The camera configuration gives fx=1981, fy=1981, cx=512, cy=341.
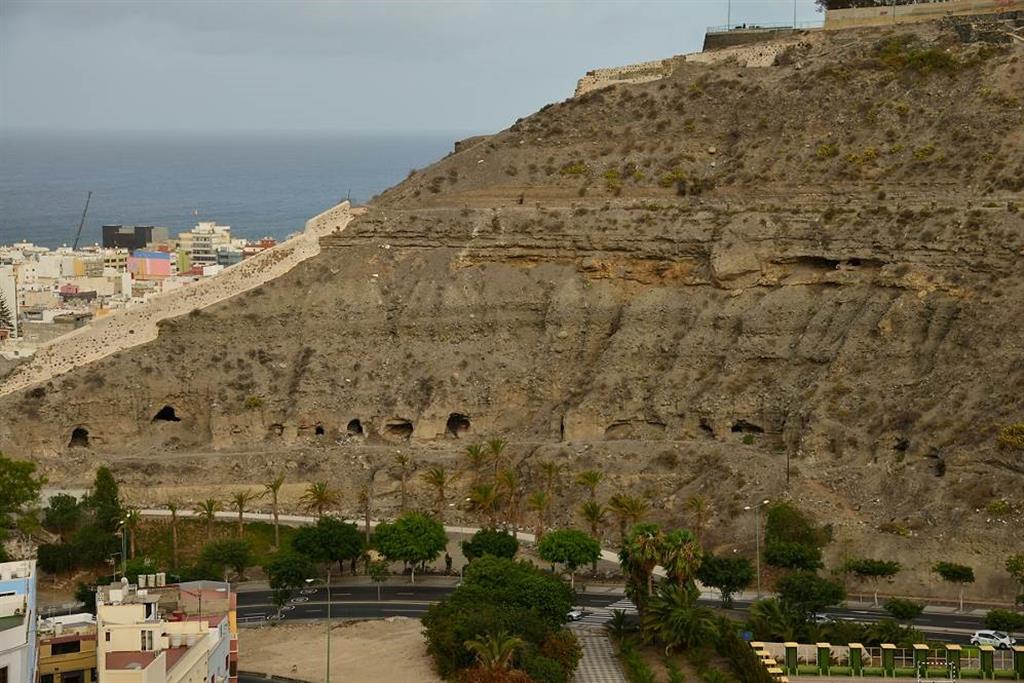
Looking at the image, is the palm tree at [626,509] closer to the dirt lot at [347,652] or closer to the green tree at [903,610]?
the dirt lot at [347,652]

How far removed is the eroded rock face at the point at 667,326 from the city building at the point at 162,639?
2670cm

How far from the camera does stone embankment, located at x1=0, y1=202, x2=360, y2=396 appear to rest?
9656 centimetres

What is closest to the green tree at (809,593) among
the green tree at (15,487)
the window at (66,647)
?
the window at (66,647)

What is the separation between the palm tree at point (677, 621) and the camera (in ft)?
226

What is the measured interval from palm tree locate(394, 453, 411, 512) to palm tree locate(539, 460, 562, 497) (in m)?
6.37

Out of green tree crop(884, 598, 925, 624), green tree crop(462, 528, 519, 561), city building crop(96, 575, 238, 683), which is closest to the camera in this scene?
city building crop(96, 575, 238, 683)

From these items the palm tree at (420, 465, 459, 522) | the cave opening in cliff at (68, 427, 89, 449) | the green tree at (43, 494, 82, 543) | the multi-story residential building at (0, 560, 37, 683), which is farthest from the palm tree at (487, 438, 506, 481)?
the multi-story residential building at (0, 560, 37, 683)

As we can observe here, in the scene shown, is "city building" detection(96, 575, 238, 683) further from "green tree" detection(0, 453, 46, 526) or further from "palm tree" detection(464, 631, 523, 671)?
"green tree" detection(0, 453, 46, 526)

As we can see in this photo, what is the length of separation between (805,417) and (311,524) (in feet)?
73.2

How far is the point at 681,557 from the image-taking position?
70.6 metres

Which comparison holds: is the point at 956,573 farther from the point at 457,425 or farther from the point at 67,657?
the point at 67,657

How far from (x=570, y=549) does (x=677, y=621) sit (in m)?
10.6

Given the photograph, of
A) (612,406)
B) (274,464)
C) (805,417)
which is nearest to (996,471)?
(805,417)

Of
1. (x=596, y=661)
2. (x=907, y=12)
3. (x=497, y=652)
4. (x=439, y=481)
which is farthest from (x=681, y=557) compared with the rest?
(x=907, y=12)
